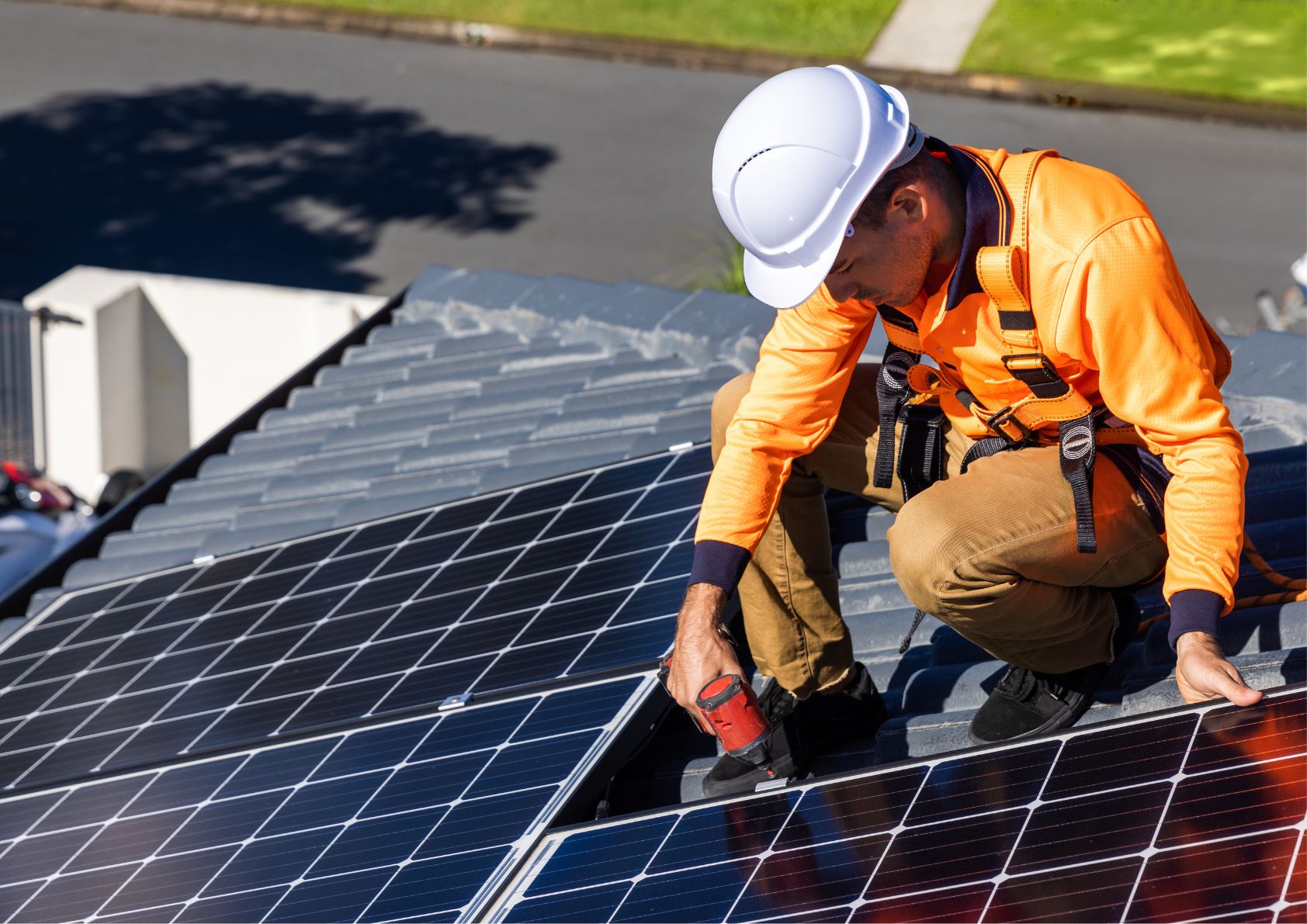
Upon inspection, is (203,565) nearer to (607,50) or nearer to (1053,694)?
(1053,694)

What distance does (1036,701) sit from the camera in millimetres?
4441

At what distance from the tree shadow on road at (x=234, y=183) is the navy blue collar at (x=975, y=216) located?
1552 cm

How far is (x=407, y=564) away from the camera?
6121mm

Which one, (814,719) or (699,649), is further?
(814,719)

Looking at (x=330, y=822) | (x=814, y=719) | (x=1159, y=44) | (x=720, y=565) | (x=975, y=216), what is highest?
(x=1159, y=44)

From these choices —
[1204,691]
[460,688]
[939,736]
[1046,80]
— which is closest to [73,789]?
[460,688]

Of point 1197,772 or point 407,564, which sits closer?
point 1197,772

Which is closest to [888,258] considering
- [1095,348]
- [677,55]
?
[1095,348]

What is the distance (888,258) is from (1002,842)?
154 centimetres

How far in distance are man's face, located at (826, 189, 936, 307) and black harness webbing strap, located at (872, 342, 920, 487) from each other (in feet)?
1.66

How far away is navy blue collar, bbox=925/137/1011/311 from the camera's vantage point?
4.03 m

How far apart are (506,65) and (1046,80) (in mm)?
7986

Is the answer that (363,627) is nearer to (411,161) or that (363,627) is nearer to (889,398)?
(889,398)

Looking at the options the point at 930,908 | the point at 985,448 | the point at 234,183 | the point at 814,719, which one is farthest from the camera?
the point at 234,183
